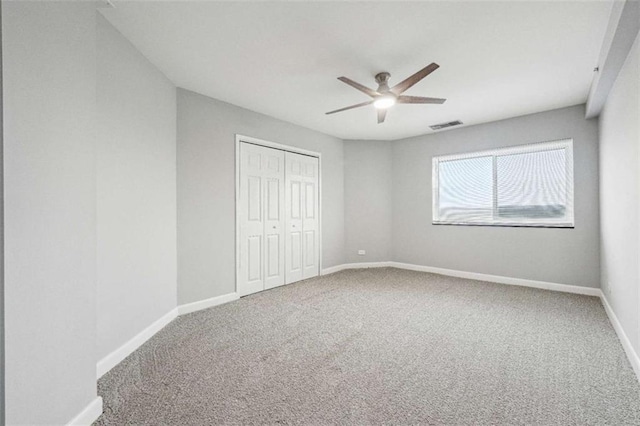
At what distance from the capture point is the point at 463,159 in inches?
208

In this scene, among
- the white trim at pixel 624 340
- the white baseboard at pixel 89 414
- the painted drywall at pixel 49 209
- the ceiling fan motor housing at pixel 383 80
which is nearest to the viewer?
the painted drywall at pixel 49 209

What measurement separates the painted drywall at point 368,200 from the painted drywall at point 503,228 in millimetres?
187

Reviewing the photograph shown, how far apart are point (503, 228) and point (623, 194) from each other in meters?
2.22

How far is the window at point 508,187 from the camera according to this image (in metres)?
4.31

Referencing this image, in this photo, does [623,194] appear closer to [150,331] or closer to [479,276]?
[479,276]

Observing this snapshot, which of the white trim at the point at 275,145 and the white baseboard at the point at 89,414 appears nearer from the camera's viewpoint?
the white baseboard at the point at 89,414

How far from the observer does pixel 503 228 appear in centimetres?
475

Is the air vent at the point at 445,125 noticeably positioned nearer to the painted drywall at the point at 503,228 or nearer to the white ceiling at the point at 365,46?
the painted drywall at the point at 503,228

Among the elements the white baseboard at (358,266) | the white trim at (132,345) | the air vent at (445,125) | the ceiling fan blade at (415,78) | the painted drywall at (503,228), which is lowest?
the white trim at (132,345)

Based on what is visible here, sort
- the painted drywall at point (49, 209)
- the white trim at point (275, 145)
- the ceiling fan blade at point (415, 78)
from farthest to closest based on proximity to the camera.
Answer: the white trim at point (275, 145), the ceiling fan blade at point (415, 78), the painted drywall at point (49, 209)

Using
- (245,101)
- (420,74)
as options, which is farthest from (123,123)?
(420,74)

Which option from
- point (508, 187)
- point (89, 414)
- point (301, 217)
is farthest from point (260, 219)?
point (508, 187)

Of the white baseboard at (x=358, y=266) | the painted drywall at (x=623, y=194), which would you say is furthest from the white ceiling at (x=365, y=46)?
the white baseboard at (x=358, y=266)

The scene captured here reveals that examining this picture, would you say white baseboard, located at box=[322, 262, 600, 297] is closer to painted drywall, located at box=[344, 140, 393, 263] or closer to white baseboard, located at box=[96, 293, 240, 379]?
painted drywall, located at box=[344, 140, 393, 263]
